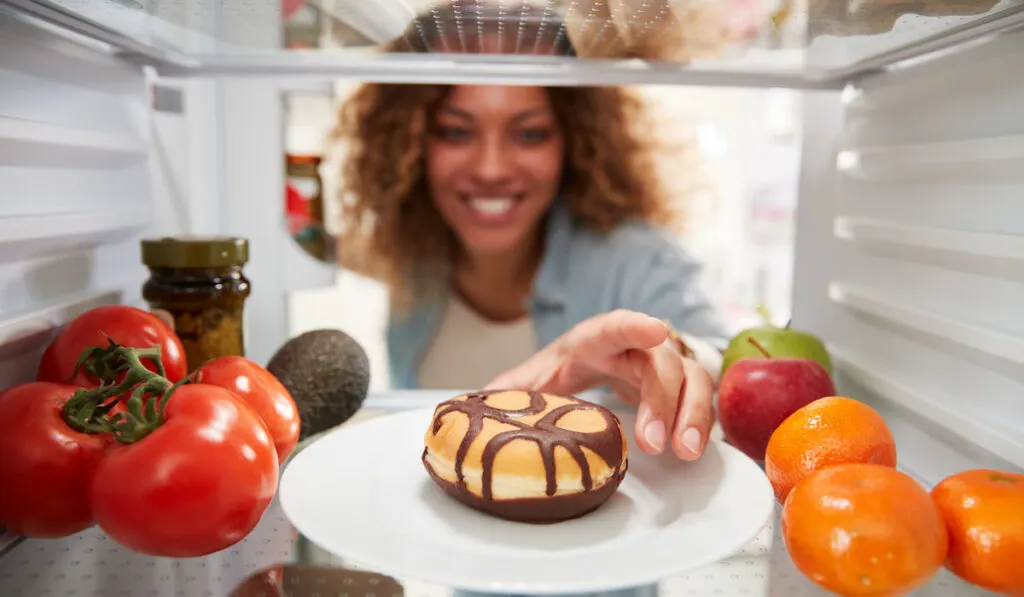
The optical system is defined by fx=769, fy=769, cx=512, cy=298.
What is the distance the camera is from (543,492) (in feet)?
2.14

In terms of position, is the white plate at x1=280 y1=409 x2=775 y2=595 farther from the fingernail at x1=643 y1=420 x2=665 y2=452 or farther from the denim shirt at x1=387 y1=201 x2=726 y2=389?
the denim shirt at x1=387 y1=201 x2=726 y2=389

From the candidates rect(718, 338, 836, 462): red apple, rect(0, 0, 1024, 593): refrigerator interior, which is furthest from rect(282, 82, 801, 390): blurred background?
rect(718, 338, 836, 462): red apple

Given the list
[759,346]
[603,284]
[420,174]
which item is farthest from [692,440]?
[420,174]

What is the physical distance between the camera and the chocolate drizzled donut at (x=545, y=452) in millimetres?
656

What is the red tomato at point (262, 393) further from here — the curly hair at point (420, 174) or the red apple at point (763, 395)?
the curly hair at point (420, 174)

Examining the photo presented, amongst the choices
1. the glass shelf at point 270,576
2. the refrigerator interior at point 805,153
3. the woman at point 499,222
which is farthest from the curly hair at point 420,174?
the glass shelf at point 270,576

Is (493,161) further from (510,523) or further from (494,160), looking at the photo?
(510,523)

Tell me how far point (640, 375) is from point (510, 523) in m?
0.27

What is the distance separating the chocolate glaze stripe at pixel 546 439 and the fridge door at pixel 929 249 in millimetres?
374

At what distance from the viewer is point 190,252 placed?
0.87 m

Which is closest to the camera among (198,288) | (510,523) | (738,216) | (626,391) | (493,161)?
(510,523)

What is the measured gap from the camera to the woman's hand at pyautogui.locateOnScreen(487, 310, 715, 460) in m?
0.75

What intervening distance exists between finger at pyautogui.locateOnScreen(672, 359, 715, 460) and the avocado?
39cm

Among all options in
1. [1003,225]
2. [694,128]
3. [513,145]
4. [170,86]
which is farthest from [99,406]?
[694,128]
